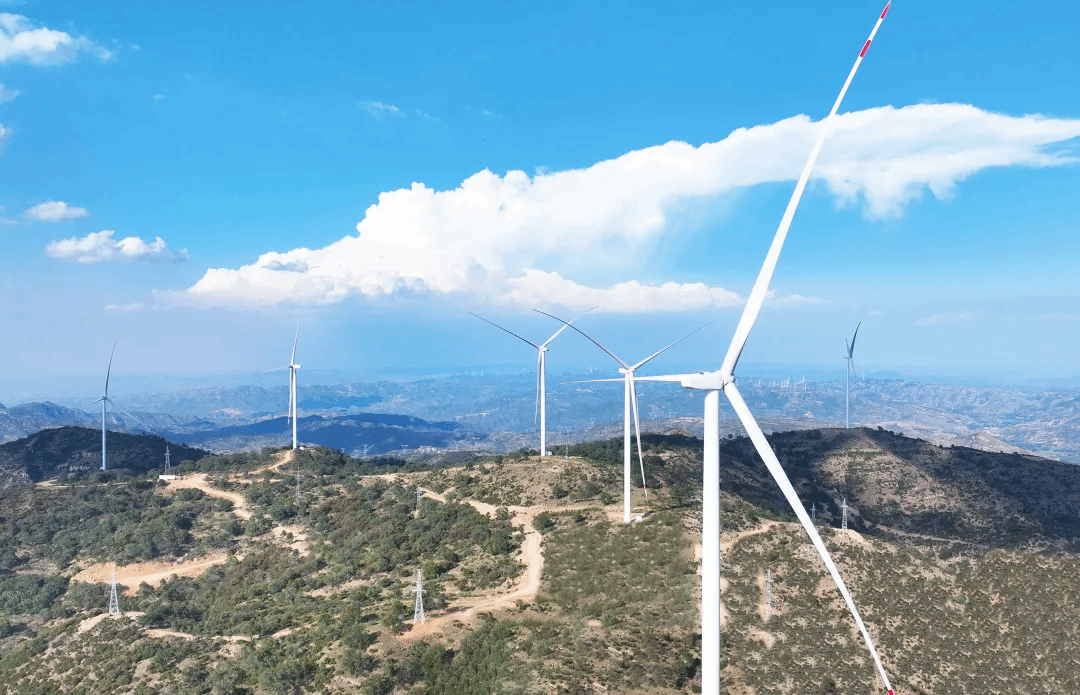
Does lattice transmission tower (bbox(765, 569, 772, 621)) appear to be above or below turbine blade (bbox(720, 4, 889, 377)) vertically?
below

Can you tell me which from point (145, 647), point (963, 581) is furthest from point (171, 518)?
point (963, 581)

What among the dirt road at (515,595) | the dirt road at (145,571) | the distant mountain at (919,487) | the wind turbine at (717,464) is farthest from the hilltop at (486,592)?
the wind turbine at (717,464)

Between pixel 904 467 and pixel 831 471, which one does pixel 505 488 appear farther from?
pixel 904 467

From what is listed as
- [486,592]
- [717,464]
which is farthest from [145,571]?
[717,464]

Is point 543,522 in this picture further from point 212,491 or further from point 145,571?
point 212,491

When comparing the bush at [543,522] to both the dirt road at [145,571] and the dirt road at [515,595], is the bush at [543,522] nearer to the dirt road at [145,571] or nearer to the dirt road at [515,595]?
the dirt road at [515,595]

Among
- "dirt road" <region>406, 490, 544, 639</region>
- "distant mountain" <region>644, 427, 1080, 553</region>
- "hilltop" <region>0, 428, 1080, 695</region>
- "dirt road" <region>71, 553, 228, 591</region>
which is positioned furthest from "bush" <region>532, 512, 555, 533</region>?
"distant mountain" <region>644, 427, 1080, 553</region>

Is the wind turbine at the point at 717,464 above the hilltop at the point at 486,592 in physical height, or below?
above

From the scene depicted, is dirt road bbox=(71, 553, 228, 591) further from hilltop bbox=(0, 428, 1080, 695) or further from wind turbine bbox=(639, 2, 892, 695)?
wind turbine bbox=(639, 2, 892, 695)

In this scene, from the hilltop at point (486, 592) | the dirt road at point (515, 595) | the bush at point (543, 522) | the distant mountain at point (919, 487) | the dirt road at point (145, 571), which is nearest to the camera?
the hilltop at point (486, 592)
